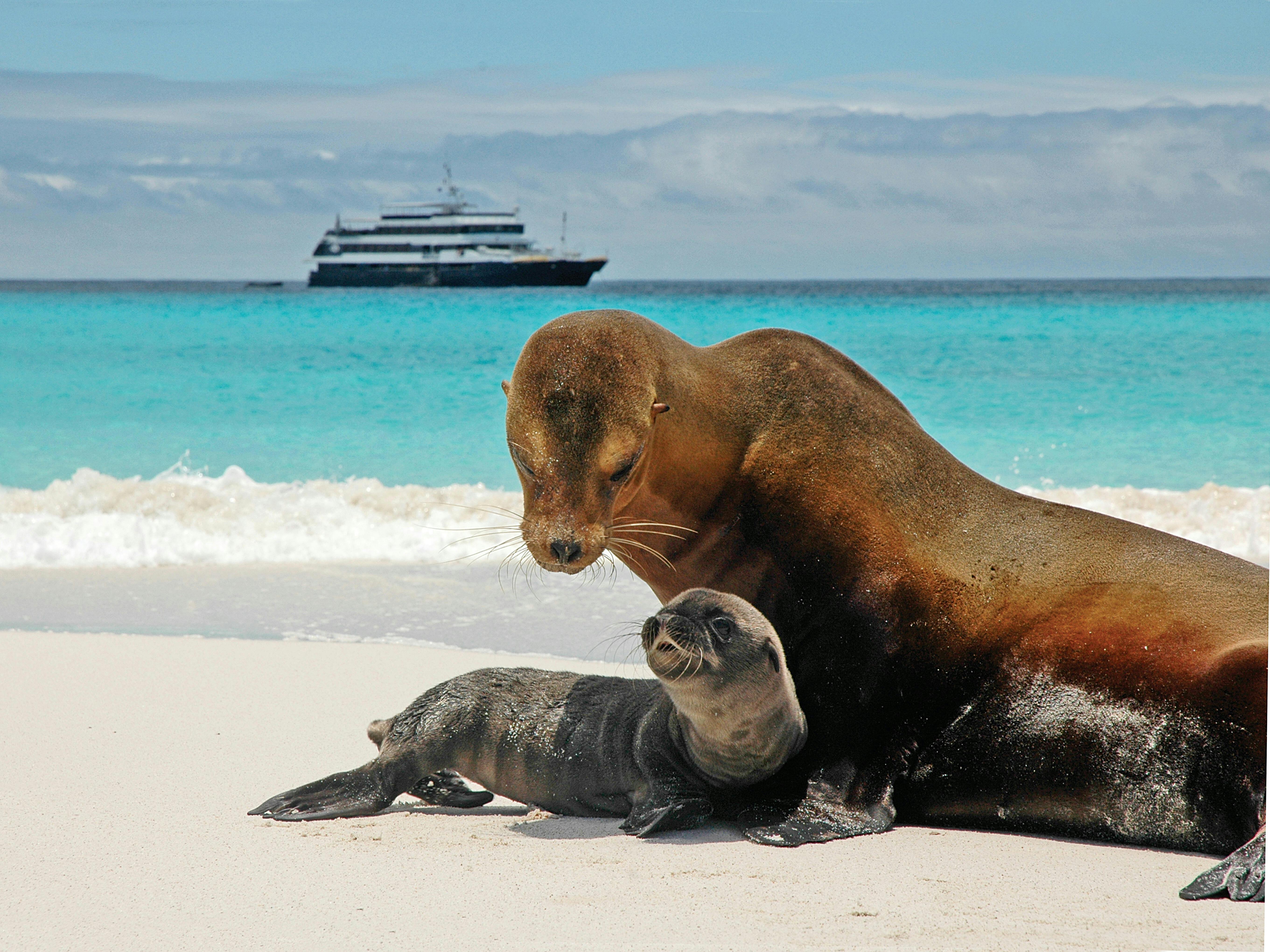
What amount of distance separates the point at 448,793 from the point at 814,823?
63.4 inches

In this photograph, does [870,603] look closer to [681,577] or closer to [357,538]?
[681,577]

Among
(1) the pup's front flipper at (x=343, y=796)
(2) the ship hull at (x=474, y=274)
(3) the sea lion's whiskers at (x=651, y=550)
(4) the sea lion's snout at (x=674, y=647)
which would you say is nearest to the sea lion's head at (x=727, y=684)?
A: (4) the sea lion's snout at (x=674, y=647)

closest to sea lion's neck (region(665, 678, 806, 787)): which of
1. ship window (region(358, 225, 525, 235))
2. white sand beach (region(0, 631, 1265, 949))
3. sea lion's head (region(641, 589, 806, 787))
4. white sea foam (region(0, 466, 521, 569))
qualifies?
sea lion's head (region(641, 589, 806, 787))

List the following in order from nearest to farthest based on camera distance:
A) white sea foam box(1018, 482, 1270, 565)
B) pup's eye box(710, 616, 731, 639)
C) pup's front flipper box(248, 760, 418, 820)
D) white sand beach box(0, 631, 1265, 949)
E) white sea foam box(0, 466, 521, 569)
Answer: white sand beach box(0, 631, 1265, 949) → pup's eye box(710, 616, 731, 639) → pup's front flipper box(248, 760, 418, 820) → white sea foam box(0, 466, 521, 569) → white sea foam box(1018, 482, 1270, 565)

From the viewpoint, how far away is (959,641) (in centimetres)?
473

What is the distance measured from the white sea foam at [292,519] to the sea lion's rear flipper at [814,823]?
6121 millimetres

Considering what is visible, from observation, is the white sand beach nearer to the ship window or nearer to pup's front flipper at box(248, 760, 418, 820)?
pup's front flipper at box(248, 760, 418, 820)

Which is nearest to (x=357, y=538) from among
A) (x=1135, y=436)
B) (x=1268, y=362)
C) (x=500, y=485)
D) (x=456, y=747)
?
(x=500, y=485)

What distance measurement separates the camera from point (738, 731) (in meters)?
4.61

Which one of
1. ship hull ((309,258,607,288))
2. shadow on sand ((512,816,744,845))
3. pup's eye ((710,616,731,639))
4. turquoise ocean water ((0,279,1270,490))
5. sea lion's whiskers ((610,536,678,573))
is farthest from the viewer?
ship hull ((309,258,607,288))

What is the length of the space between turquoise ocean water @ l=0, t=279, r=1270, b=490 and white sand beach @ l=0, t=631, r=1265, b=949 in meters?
11.8

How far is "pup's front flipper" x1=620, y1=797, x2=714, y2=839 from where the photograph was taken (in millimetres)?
4629

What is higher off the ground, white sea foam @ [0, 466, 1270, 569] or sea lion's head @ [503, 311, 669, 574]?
sea lion's head @ [503, 311, 669, 574]

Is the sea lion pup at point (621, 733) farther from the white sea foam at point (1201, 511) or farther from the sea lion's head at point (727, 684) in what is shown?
the white sea foam at point (1201, 511)
